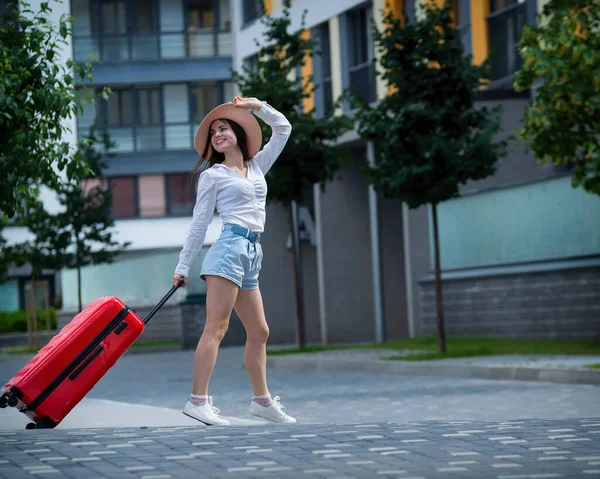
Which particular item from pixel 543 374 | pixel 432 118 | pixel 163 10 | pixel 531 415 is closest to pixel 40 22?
pixel 531 415

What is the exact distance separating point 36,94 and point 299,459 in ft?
19.8

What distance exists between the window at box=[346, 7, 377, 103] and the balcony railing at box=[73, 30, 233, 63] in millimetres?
25369

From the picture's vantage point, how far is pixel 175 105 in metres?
55.7

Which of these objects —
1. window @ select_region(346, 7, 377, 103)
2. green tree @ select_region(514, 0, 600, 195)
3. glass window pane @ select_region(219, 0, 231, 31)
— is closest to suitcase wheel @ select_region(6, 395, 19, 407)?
green tree @ select_region(514, 0, 600, 195)

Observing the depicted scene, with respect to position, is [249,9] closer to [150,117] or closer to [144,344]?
[144,344]

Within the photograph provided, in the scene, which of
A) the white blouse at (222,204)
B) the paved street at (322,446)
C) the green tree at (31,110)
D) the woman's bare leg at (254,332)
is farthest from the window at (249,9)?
the woman's bare leg at (254,332)

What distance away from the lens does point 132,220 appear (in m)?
56.5

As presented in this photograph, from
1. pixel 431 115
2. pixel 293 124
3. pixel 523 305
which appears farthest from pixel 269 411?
pixel 293 124

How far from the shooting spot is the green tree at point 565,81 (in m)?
16.0

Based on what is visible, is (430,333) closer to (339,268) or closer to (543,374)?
(339,268)

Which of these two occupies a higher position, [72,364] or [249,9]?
[249,9]

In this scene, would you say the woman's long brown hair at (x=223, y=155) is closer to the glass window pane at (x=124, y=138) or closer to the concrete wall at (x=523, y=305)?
the concrete wall at (x=523, y=305)

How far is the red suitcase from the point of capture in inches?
334

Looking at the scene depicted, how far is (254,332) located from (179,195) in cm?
4804
